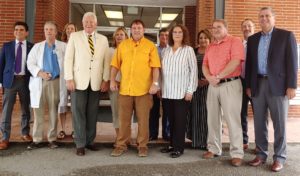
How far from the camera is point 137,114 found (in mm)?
5328

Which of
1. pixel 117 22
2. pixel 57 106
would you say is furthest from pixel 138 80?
pixel 117 22

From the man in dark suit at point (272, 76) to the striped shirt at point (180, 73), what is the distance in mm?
760

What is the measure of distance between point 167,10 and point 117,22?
2099 mm

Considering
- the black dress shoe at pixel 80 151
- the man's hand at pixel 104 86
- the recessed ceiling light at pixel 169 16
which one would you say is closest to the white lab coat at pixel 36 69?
the man's hand at pixel 104 86

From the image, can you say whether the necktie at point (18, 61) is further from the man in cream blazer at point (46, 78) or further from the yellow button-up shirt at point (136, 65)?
the yellow button-up shirt at point (136, 65)

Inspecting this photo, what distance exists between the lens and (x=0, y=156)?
521 centimetres

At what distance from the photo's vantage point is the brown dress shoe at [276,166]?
4.70m

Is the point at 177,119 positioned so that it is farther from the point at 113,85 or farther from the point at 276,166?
the point at 276,166

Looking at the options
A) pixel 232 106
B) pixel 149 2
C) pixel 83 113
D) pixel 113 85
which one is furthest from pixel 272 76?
pixel 149 2

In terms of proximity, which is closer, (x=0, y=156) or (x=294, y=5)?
(x=0, y=156)

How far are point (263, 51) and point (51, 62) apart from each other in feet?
10.2

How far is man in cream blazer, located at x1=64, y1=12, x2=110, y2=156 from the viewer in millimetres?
5219

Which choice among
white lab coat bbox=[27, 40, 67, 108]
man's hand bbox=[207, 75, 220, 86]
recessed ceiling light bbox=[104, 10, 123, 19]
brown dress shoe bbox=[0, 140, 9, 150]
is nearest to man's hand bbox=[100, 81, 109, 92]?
white lab coat bbox=[27, 40, 67, 108]

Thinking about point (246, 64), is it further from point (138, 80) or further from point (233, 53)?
point (138, 80)
